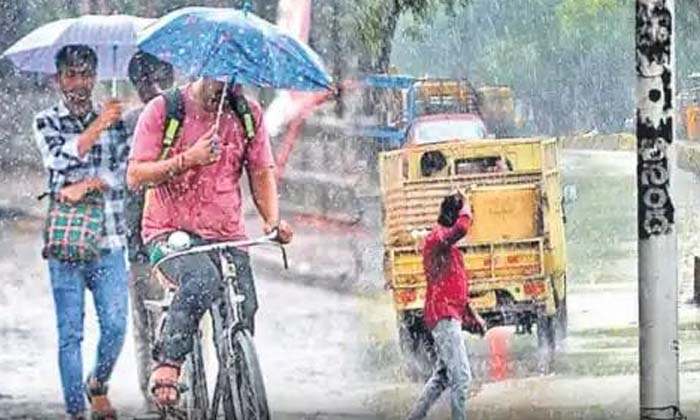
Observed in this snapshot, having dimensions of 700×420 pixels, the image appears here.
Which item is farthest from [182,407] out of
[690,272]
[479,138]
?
[690,272]

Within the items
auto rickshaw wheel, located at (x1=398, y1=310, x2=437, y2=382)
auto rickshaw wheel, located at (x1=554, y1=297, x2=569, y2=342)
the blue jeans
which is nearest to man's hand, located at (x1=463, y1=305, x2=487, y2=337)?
auto rickshaw wheel, located at (x1=398, y1=310, x2=437, y2=382)

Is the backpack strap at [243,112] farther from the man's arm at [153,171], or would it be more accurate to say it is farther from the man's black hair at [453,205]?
the man's black hair at [453,205]

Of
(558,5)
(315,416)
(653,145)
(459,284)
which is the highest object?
(558,5)

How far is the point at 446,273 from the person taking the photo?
861cm

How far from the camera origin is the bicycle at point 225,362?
852cm

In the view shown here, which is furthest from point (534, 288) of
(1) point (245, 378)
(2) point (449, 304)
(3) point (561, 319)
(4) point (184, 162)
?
(4) point (184, 162)

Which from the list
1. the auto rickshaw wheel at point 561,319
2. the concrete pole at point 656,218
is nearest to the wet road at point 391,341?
the auto rickshaw wheel at point 561,319

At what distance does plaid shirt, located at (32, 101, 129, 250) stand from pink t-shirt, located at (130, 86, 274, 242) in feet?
0.28

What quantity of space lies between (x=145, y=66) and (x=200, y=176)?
0.49m

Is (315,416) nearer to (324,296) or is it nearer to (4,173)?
(324,296)

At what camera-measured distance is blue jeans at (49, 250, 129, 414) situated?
337 inches

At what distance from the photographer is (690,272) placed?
346 inches

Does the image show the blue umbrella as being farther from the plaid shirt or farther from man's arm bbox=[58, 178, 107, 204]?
man's arm bbox=[58, 178, 107, 204]

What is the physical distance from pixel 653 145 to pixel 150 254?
206 centimetres
